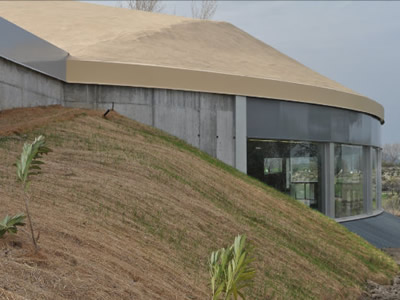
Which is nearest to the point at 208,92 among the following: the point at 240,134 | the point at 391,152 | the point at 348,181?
the point at 240,134

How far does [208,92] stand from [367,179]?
8.43 metres

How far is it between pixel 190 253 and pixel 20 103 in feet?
21.8

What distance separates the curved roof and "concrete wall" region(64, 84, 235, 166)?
0.82 ft

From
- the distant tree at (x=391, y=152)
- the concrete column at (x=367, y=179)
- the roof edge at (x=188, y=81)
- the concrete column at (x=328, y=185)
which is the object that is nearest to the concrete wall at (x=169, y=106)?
the roof edge at (x=188, y=81)

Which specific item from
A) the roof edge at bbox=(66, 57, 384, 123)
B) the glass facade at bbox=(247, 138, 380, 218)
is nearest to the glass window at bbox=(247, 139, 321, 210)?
the glass facade at bbox=(247, 138, 380, 218)

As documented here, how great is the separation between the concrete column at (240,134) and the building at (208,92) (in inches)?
1.1

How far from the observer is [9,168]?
7645 millimetres

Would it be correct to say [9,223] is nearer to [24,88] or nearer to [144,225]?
[144,225]

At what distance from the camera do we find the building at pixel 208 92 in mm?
14289

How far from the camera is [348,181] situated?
19516mm

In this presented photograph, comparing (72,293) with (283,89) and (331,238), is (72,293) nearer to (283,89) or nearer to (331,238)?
(331,238)

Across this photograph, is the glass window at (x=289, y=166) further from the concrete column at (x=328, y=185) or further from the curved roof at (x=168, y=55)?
the curved roof at (x=168, y=55)

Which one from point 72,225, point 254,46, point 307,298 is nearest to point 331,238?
point 307,298

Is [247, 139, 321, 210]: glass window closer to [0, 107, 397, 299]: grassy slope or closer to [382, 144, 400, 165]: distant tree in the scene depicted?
[0, 107, 397, 299]: grassy slope
